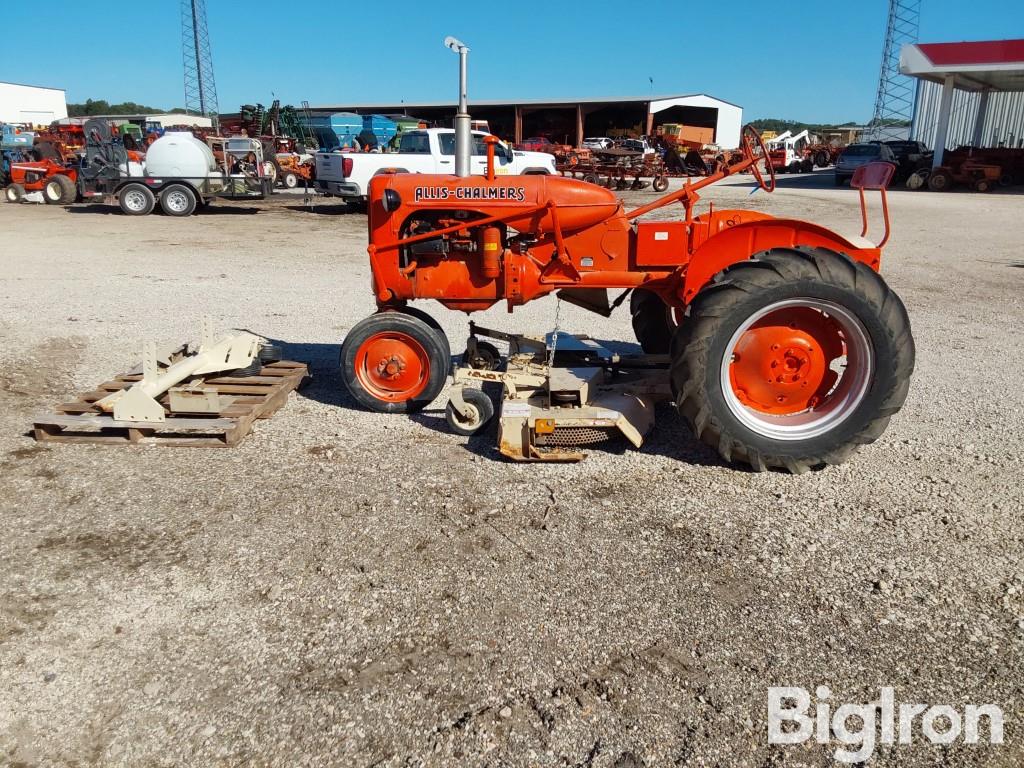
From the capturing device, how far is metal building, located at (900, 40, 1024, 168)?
86.5 feet

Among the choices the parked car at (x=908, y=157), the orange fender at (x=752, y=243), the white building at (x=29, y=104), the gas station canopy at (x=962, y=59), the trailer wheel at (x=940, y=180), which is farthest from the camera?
the white building at (x=29, y=104)

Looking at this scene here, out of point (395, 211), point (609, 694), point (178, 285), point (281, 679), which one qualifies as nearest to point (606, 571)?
point (609, 694)

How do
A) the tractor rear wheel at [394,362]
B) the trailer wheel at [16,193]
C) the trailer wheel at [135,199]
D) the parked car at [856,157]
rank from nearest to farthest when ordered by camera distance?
the tractor rear wheel at [394,362] → the trailer wheel at [135,199] → the trailer wheel at [16,193] → the parked car at [856,157]

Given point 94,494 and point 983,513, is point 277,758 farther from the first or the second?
point 983,513

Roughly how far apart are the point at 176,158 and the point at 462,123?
1525 centimetres

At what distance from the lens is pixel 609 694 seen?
2.50 metres

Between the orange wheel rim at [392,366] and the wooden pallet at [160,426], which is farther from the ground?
the orange wheel rim at [392,366]

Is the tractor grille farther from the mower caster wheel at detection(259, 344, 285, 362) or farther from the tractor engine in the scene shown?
the mower caster wheel at detection(259, 344, 285, 362)

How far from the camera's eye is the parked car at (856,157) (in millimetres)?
29302

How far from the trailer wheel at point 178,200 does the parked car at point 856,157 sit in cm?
2341

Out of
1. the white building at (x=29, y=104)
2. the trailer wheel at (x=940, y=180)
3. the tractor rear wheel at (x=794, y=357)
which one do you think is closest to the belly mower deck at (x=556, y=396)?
the tractor rear wheel at (x=794, y=357)

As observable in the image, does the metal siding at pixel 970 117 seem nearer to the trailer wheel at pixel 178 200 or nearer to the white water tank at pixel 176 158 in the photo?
the white water tank at pixel 176 158

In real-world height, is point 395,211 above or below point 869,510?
above

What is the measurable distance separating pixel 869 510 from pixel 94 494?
3900 millimetres
